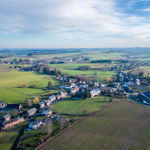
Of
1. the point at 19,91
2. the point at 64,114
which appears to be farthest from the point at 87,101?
the point at 19,91

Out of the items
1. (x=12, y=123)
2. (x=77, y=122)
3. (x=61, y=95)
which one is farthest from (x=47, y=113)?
(x=61, y=95)

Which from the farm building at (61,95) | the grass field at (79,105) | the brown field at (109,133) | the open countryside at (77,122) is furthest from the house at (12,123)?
the farm building at (61,95)

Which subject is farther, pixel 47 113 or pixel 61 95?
pixel 61 95

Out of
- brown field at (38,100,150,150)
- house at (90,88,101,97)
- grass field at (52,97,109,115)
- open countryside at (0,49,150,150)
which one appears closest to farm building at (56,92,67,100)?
open countryside at (0,49,150,150)

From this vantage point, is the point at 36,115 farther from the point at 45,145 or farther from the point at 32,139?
the point at 45,145

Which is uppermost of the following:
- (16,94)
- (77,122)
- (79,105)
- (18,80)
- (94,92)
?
(18,80)

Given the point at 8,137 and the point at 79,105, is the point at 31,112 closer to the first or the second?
the point at 8,137

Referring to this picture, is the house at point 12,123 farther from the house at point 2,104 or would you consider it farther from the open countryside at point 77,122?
the house at point 2,104

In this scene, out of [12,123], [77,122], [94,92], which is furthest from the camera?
[94,92]
